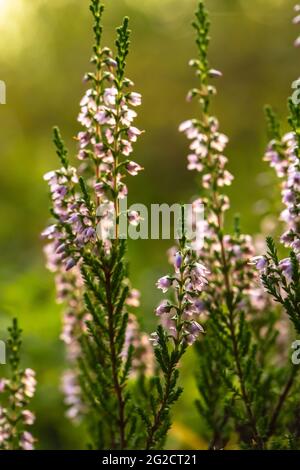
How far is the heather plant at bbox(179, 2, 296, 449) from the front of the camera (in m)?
3.07

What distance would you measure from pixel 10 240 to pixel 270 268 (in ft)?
36.0

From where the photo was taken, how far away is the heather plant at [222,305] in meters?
3.07

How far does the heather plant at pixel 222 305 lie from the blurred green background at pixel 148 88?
747 cm

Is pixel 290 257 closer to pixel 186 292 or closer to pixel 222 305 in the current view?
pixel 186 292

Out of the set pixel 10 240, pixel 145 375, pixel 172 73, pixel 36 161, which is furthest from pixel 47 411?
pixel 172 73

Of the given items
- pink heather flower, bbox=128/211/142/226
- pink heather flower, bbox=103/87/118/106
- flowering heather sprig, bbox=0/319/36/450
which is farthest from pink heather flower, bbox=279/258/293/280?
flowering heather sprig, bbox=0/319/36/450

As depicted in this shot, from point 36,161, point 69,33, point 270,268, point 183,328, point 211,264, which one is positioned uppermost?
point 69,33

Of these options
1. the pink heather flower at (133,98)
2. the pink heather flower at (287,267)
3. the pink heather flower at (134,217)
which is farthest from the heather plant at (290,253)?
the pink heather flower at (133,98)

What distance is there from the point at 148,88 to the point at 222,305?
16.0m

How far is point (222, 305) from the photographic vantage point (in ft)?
11.3

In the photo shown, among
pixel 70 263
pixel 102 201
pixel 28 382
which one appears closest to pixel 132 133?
pixel 102 201

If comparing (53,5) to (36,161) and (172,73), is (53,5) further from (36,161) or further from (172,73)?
(36,161)
